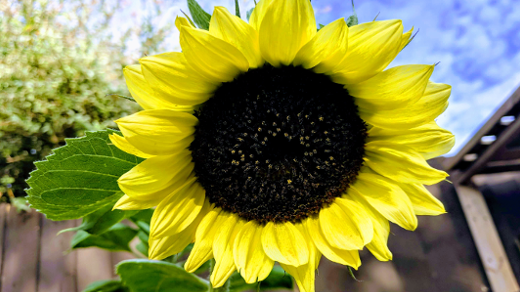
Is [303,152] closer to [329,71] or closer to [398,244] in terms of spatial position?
[329,71]

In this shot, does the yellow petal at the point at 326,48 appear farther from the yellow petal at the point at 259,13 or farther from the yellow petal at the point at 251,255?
the yellow petal at the point at 251,255

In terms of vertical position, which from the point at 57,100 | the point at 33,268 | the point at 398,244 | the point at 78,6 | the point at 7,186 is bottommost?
the point at 398,244

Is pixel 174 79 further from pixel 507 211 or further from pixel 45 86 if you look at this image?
pixel 507 211

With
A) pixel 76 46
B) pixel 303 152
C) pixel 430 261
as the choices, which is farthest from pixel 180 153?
pixel 430 261

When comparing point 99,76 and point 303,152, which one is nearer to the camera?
point 303,152

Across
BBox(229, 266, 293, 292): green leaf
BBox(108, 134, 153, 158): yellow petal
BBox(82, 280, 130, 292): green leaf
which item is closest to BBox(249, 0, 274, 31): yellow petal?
BBox(108, 134, 153, 158): yellow petal

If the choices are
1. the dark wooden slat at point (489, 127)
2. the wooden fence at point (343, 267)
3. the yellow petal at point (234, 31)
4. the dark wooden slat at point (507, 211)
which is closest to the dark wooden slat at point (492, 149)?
the dark wooden slat at point (489, 127)

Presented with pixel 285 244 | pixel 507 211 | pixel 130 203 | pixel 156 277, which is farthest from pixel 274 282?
pixel 507 211
